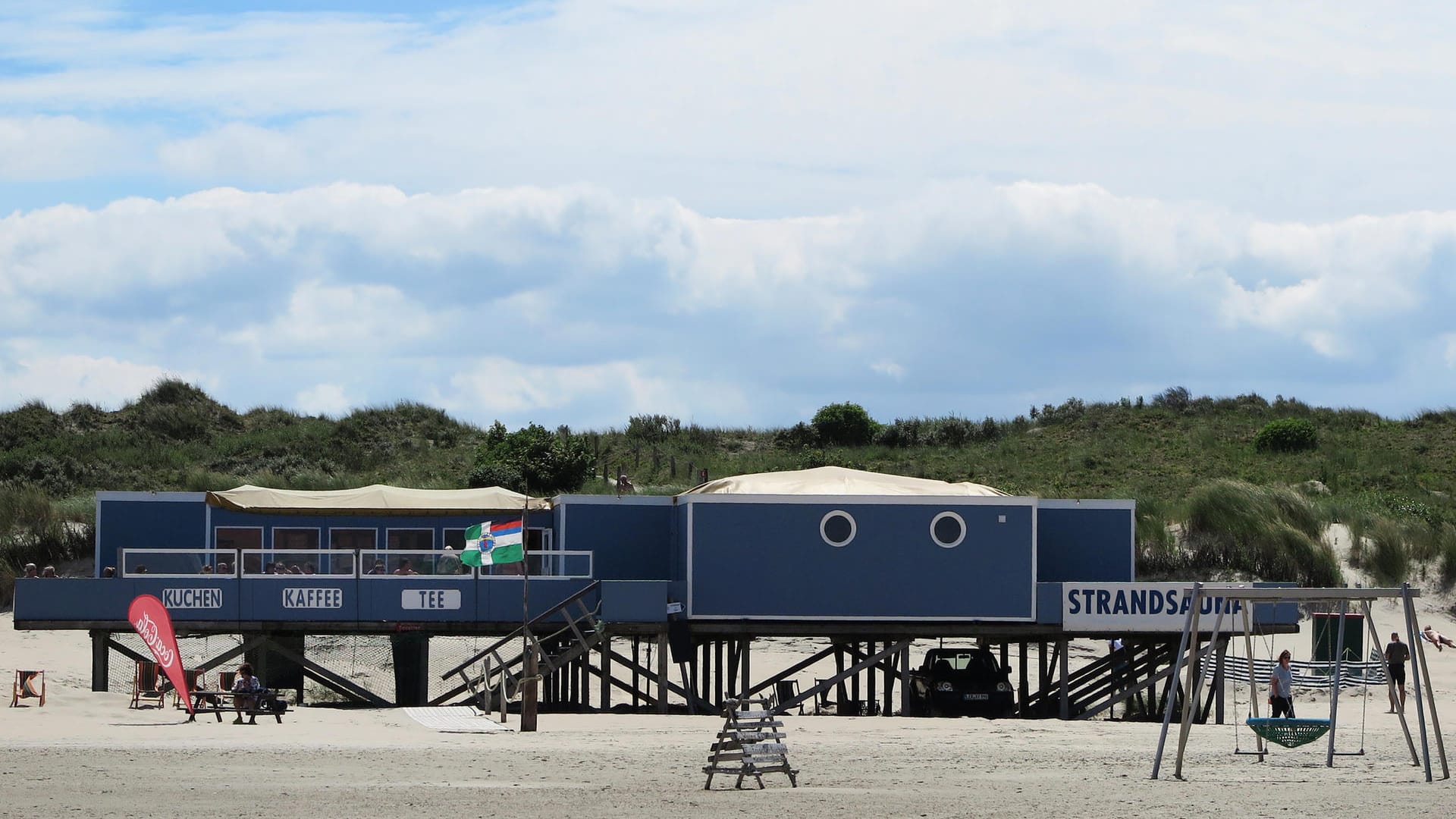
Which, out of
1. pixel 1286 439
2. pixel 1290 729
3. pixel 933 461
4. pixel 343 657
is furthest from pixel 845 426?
pixel 1290 729

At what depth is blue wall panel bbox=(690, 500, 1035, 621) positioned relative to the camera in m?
28.1

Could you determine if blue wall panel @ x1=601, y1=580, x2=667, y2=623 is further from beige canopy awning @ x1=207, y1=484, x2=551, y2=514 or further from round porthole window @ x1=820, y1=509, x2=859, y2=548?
beige canopy awning @ x1=207, y1=484, x2=551, y2=514

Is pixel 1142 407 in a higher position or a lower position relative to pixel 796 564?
higher

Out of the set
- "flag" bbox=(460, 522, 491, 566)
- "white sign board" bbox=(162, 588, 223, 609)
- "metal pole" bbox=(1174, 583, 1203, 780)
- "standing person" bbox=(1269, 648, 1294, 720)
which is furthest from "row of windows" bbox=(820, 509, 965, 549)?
"metal pole" bbox=(1174, 583, 1203, 780)

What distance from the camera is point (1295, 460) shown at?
59.2 meters

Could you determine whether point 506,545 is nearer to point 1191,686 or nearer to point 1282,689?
point 1282,689

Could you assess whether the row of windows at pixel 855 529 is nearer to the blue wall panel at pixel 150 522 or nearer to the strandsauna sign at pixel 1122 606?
the strandsauna sign at pixel 1122 606

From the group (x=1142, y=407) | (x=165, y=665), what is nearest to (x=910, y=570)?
(x=165, y=665)

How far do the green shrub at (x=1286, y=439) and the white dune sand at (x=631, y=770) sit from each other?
38.2 m

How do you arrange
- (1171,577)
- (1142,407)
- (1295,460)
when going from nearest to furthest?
(1171,577), (1295,460), (1142,407)

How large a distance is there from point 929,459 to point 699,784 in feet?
153

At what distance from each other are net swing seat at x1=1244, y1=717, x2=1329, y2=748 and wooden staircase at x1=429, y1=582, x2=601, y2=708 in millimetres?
11691

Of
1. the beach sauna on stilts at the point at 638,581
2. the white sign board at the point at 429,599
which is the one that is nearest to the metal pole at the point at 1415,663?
the beach sauna on stilts at the point at 638,581

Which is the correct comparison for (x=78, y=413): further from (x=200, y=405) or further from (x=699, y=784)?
(x=699, y=784)
